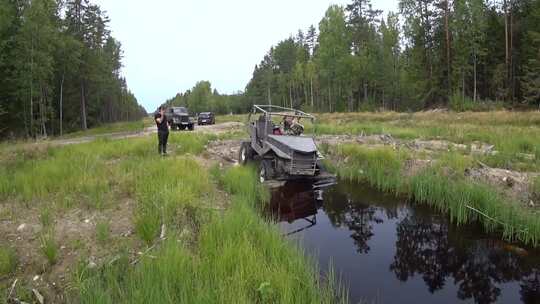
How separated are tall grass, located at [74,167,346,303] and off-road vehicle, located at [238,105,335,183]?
3745 mm

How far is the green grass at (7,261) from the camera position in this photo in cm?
381

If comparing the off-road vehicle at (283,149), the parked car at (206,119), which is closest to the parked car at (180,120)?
the parked car at (206,119)

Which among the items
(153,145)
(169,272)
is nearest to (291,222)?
(169,272)

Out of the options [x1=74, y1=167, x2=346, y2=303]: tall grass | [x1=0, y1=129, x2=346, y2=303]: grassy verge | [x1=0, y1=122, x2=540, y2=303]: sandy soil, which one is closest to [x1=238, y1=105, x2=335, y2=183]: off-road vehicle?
[x1=0, y1=129, x2=346, y2=303]: grassy verge

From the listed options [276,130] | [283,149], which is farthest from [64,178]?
[276,130]

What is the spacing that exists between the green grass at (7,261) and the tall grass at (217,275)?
1070 mm

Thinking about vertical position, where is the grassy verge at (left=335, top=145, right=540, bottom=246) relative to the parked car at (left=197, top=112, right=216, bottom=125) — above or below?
below

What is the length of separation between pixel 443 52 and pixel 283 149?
97.9 ft

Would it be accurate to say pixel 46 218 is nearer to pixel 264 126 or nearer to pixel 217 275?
pixel 217 275

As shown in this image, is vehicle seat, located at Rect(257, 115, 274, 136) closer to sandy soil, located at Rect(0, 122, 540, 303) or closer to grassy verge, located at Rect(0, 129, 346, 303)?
grassy verge, located at Rect(0, 129, 346, 303)

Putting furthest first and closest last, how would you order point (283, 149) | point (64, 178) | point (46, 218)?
1. point (283, 149)
2. point (64, 178)
3. point (46, 218)

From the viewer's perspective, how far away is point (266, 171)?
900cm

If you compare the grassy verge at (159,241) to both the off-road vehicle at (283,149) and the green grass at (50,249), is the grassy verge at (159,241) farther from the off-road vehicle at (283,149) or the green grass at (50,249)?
the off-road vehicle at (283,149)

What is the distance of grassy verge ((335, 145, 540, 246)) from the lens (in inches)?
225
